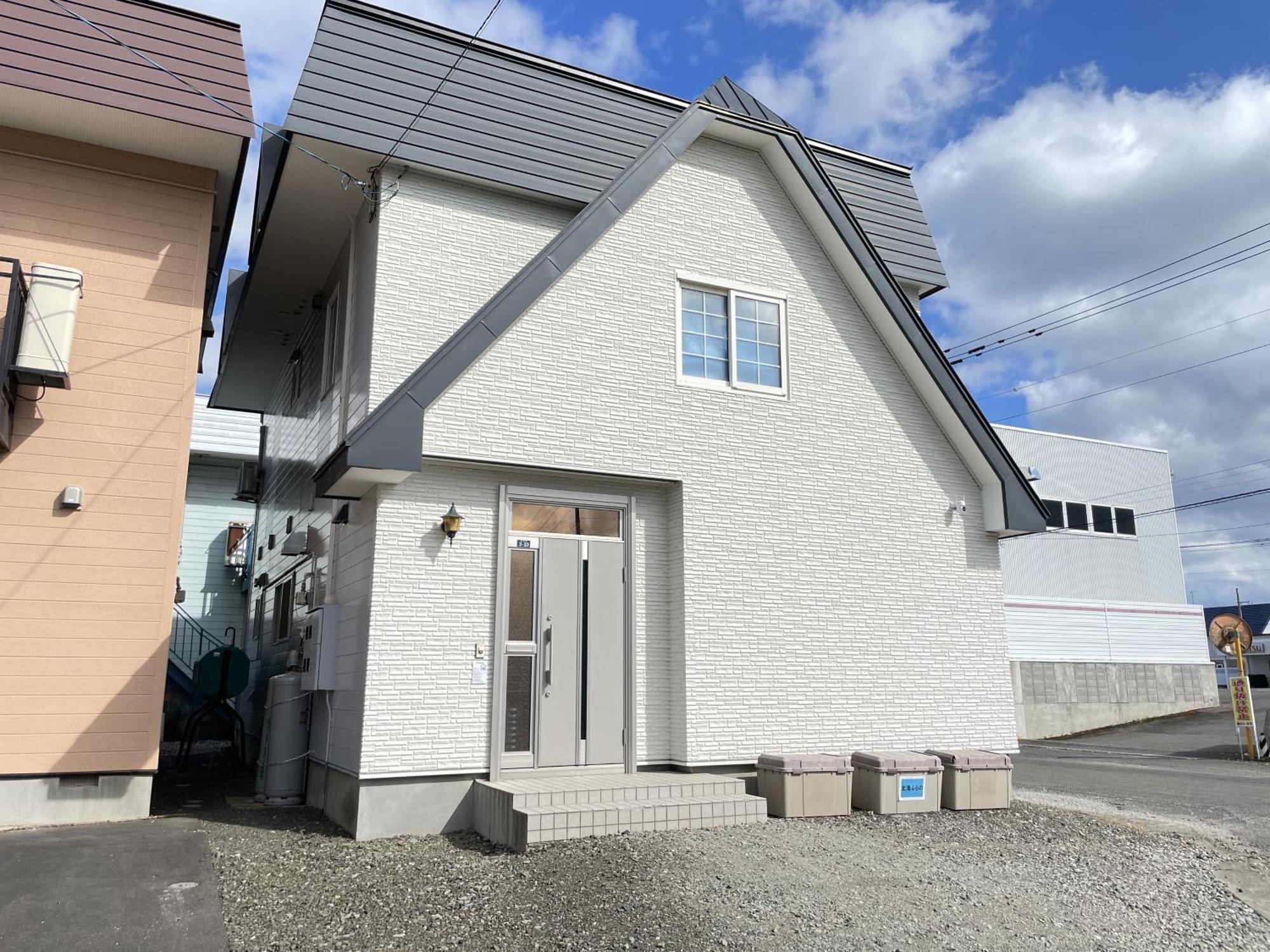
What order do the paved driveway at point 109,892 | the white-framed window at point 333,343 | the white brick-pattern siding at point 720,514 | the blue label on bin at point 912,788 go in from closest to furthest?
the paved driveway at point 109,892 → the white brick-pattern siding at point 720,514 → the blue label on bin at point 912,788 → the white-framed window at point 333,343

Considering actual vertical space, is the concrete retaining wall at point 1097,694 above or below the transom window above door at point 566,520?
below

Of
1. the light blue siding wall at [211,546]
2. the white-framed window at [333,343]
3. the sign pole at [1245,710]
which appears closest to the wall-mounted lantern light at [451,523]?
the white-framed window at [333,343]

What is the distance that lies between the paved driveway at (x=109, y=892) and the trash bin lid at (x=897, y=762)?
5.59 m

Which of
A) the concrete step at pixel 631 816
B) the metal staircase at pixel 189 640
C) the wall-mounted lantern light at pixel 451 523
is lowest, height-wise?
the concrete step at pixel 631 816

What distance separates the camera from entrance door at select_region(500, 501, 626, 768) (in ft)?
27.9

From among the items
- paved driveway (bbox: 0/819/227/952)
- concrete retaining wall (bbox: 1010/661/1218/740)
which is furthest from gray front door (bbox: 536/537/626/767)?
concrete retaining wall (bbox: 1010/661/1218/740)

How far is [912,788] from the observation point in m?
8.65

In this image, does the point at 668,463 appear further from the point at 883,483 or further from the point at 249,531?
the point at 249,531

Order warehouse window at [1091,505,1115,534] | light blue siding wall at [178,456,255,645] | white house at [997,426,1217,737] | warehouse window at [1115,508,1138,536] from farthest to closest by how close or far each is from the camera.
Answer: warehouse window at [1115,508,1138,536] < warehouse window at [1091,505,1115,534] < white house at [997,426,1217,737] < light blue siding wall at [178,456,255,645]

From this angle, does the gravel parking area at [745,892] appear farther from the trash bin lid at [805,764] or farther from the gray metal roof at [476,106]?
the gray metal roof at [476,106]

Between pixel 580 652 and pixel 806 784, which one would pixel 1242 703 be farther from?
pixel 580 652

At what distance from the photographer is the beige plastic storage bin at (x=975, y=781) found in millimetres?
8922

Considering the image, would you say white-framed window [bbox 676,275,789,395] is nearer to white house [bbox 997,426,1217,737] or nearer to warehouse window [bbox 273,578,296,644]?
warehouse window [bbox 273,578,296,644]

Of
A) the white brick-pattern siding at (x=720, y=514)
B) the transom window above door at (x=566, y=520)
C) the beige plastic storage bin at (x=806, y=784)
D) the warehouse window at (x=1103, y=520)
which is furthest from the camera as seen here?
the warehouse window at (x=1103, y=520)
